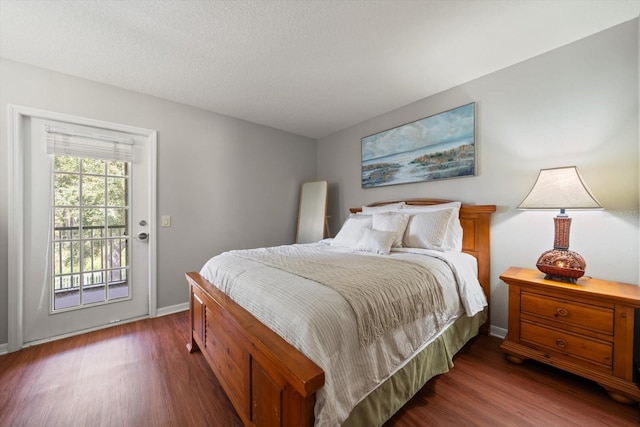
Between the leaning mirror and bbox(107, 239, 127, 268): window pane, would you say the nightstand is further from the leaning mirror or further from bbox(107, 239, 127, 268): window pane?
bbox(107, 239, 127, 268): window pane

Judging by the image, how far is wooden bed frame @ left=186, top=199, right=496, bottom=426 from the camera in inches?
34.3

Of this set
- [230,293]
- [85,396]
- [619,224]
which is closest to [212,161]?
[230,293]

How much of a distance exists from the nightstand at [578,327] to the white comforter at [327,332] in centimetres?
63

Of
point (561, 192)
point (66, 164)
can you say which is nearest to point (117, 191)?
A: point (66, 164)

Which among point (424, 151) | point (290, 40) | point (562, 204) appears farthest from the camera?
point (424, 151)

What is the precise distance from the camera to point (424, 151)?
2752 millimetres

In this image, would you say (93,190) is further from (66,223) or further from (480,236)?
(480,236)

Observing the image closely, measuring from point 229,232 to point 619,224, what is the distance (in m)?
3.60

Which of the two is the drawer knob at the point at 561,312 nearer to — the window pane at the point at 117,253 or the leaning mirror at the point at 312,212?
the leaning mirror at the point at 312,212

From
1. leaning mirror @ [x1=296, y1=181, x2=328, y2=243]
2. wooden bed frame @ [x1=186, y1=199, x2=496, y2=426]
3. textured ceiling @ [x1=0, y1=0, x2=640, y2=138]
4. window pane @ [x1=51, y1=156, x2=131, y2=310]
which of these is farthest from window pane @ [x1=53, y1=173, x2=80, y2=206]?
leaning mirror @ [x1=296, y1=181, x2=328, y2=243]

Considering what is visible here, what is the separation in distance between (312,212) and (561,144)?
272 centimetres

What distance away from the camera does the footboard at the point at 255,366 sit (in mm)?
869

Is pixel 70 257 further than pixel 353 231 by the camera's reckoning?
No

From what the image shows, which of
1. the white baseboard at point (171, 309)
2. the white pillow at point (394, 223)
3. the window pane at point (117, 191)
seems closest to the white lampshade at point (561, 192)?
the white pillow at point (394, 223)
